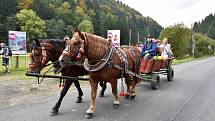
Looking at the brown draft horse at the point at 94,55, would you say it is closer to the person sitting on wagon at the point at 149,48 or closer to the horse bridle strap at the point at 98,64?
the horse bridle strap at the point at 98,64

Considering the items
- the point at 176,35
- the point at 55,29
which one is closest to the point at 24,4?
the point at 55,29

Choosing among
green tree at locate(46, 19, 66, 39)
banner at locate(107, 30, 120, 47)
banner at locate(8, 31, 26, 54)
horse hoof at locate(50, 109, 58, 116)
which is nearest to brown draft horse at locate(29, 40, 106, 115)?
horse hoof at locate(50, 109, 58, 116)

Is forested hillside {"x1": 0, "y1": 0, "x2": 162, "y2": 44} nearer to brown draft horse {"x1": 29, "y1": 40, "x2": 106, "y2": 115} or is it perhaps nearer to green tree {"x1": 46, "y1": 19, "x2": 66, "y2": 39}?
green tree {"x1": 46, "y1": 19, "x2": 66, "y2": 39}

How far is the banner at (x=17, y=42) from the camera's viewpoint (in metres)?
19.8

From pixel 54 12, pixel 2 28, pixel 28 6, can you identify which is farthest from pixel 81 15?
pixel 2 28

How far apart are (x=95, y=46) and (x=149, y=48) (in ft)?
17.0

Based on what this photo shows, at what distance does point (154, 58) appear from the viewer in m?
12.0

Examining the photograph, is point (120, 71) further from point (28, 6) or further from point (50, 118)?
point (28, 6)

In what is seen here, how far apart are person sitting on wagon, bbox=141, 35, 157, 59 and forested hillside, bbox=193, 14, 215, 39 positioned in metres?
154

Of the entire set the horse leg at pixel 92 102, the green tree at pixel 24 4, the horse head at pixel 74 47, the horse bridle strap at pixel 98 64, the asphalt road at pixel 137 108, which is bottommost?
the asphalt road at pixel 137 108

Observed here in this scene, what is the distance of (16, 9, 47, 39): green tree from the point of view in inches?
3300

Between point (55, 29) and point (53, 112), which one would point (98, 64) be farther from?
point (55, 29)

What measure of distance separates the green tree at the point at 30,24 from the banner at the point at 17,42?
64.5 m

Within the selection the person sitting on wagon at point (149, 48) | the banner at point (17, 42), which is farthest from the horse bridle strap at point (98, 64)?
the banner at point (17, 42)
